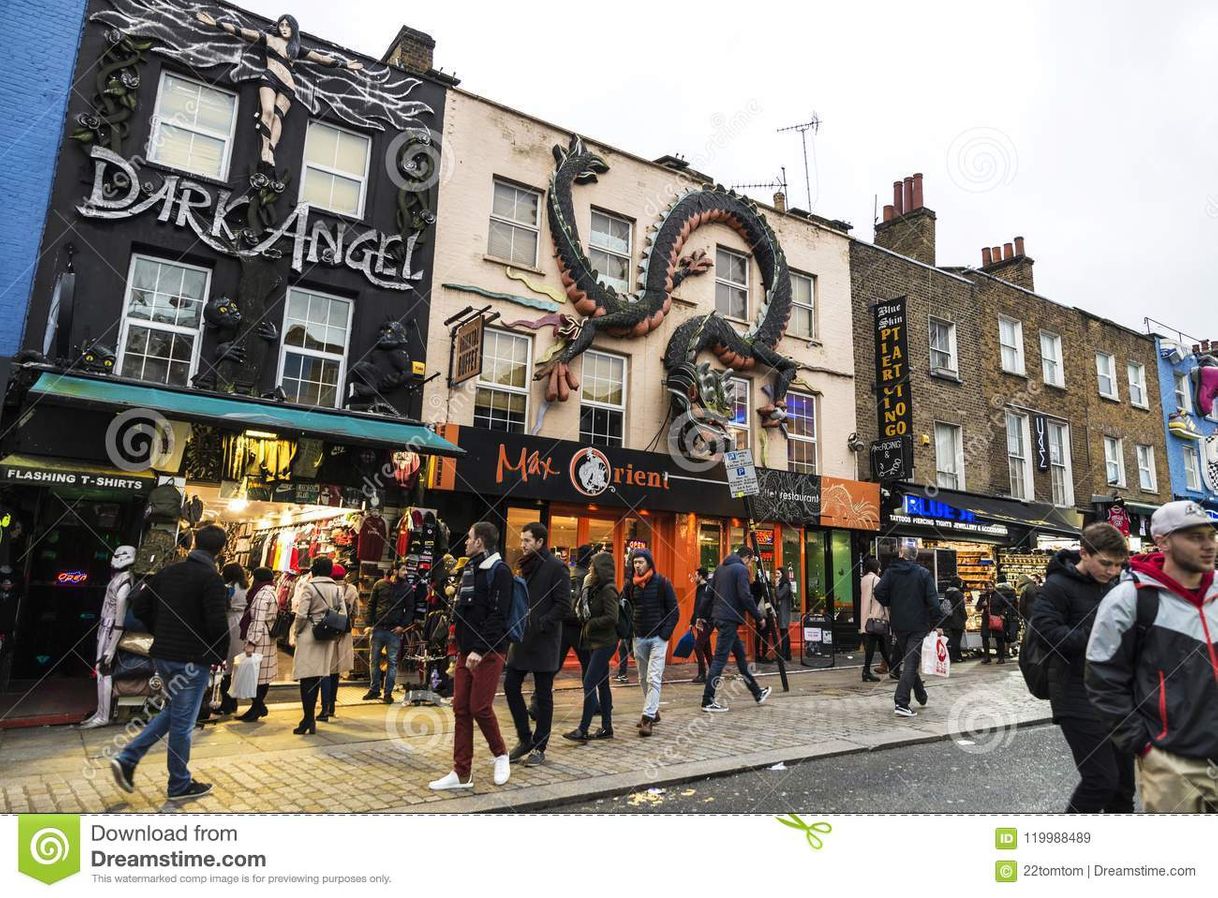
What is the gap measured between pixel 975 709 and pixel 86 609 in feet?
39.7

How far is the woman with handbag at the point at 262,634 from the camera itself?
27.5 feet

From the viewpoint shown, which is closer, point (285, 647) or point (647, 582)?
point (647, 582)

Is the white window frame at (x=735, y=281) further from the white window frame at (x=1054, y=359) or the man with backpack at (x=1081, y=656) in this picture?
the man with backpack at (x=1081, y=656)

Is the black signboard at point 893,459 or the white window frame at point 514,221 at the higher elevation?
the white window frame at point 514,221

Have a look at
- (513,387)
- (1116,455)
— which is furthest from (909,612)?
(1116,455)

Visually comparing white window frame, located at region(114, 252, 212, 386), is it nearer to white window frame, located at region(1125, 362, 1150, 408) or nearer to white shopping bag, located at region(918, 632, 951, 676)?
white shopping bag, located at region(918, 632, 951, 676)

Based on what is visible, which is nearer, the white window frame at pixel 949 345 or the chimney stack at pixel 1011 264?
the white window frame at pixel 949 345

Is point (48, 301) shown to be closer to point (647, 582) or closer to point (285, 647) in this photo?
point (285, 647)

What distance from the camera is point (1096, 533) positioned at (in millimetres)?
4512

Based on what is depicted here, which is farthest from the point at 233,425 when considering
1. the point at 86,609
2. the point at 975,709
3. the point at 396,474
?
the point at 975,709

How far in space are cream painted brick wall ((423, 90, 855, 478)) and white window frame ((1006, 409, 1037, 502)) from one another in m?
5.99

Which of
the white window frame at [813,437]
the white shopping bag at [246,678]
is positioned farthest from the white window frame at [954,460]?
the white shopping bag at [246,678]
